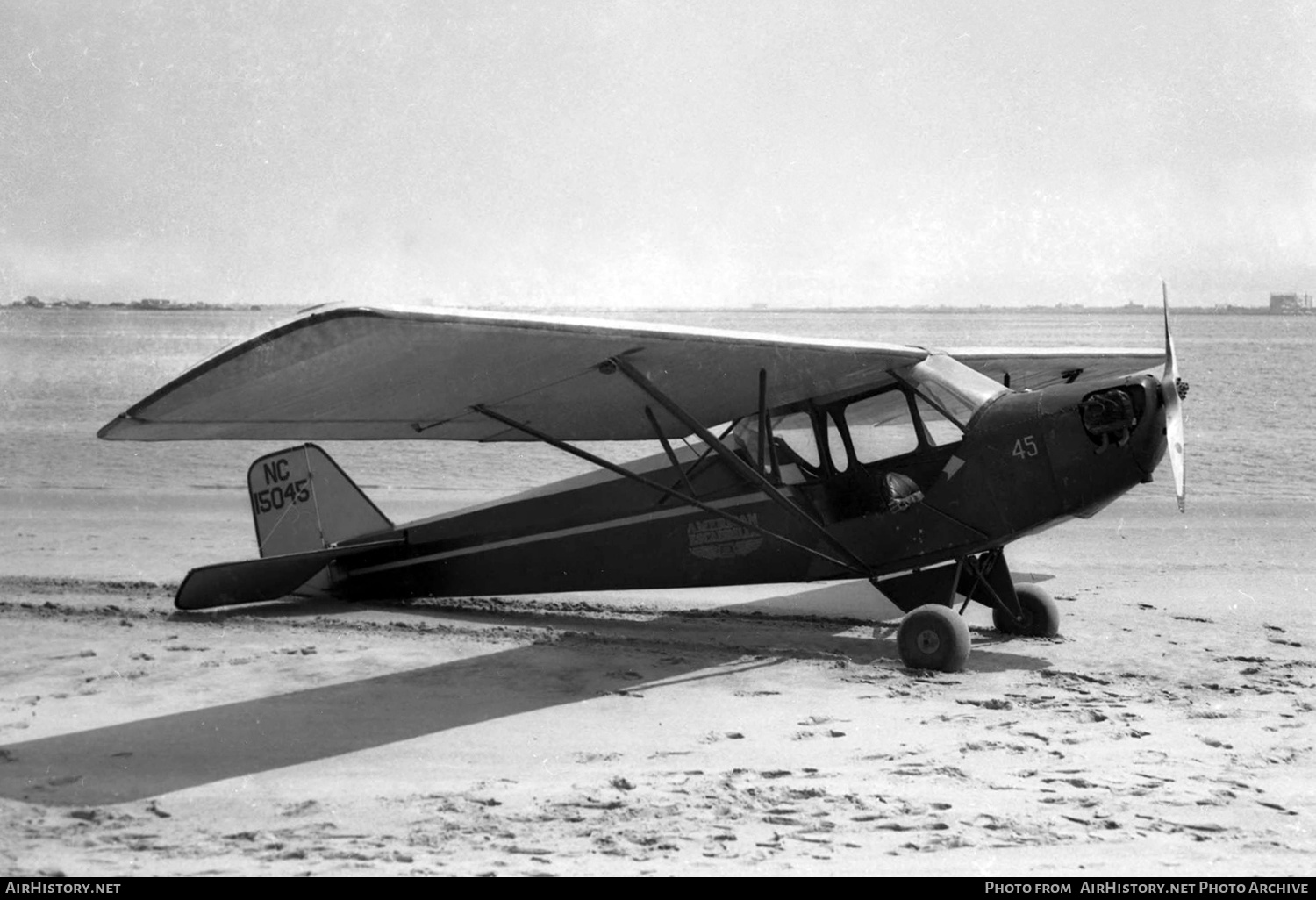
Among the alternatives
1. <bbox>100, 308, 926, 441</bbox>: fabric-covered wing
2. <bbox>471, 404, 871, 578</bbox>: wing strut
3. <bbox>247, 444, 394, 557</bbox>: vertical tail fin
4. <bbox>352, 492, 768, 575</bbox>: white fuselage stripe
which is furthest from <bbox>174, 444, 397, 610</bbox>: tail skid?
<bbox>471, 404, 871, 578</bbox>: wing strut

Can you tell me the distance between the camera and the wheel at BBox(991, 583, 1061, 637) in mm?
9430

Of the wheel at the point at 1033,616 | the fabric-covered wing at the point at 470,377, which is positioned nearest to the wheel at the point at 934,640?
the wheel at the point at 1033,616

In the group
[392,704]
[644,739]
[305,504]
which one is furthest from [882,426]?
[305,504]

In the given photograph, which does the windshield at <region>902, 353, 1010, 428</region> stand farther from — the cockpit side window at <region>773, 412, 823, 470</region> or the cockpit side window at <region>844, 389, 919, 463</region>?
the cockpit side window at <region>773, 412, 823, 470</region>

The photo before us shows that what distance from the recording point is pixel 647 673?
8367 millimetres

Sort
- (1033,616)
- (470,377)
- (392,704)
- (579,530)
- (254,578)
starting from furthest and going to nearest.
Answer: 1. (254,578)
2. (579,530)
3. (1033,616)
4. (392,704)
5. (470,377)

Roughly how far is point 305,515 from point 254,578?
0.69m

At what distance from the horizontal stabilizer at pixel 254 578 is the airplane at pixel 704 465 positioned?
0.06ft

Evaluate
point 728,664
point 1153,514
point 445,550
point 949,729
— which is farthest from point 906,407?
point 1153,514

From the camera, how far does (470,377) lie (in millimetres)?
7441

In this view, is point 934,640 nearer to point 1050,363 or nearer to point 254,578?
point 1050,363

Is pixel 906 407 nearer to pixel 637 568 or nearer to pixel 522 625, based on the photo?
pixel 637 568

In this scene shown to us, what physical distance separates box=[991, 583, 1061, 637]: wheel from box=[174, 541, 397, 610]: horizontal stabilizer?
16.0 feet
